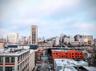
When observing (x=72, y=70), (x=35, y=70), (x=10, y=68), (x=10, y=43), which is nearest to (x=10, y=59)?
(x=10, y=68)

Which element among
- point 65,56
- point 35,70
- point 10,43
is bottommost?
point 35,70

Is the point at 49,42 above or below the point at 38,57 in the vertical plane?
above

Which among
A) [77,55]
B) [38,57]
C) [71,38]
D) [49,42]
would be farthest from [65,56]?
[49,42]

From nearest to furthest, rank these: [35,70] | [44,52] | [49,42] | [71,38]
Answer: [35,70] < [44,52] < [71,38] < [49,42]

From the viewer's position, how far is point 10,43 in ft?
26.6

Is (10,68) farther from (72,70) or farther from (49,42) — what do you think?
(49,42)

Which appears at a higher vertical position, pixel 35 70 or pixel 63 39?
pixel 63 39

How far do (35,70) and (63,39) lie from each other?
394cm

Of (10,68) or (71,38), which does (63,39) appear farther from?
(10,68)

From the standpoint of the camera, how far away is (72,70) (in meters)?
2.23

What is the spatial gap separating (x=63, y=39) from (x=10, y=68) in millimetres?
5945

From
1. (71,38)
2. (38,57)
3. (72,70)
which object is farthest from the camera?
(71,38)

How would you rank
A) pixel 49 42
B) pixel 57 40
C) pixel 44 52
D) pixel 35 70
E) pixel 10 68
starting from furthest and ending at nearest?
pixel 49 42
pixel 57 40
pixel 44 52
pixel 35 70
pixel 10 68

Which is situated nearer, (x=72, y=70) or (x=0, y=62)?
(x=72, y=70)
